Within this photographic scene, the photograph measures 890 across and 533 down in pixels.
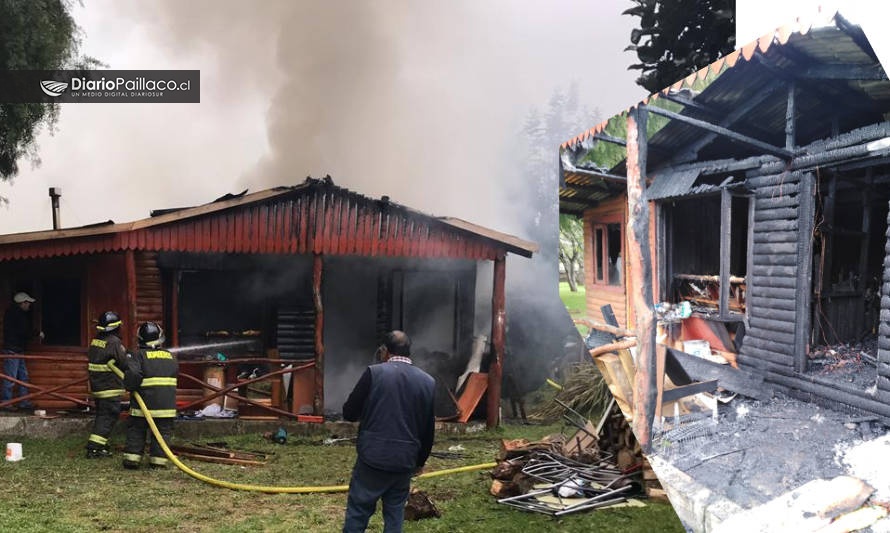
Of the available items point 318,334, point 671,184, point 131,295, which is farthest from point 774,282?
point 131,295

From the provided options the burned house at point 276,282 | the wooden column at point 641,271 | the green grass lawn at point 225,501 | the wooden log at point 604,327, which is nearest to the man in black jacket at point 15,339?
the burned house at point 276,282

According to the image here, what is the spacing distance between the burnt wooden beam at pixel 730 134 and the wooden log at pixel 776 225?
0.31 m

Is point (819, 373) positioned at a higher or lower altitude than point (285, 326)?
higher

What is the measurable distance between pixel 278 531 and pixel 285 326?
6.33 metres

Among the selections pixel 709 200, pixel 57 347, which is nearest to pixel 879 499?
pixel 709 200

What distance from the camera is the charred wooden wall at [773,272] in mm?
2752

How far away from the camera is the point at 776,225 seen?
286 centimetres

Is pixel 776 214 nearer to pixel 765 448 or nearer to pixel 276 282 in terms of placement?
pixel 765 448

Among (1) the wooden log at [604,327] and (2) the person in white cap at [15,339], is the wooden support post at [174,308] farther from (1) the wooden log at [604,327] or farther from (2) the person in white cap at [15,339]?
(1) the wooden log at [604,327]

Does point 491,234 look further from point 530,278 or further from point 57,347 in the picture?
point 57,347

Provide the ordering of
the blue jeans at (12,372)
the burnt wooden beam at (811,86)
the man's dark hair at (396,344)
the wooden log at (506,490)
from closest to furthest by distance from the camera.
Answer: the burnt wooden beam at (811,86)
the man's dark hair at (396,344)
the wooden log at (506,490)
the blue jeans at (12,372)

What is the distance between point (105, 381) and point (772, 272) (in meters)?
8.15

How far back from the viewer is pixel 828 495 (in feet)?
7.82

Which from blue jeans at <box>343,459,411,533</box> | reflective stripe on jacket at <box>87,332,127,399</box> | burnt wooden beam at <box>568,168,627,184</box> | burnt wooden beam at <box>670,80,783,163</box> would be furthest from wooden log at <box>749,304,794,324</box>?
reflective stripe on jacket at <box>87,332,127,399</box>
